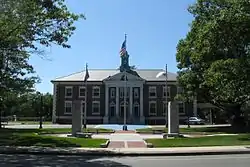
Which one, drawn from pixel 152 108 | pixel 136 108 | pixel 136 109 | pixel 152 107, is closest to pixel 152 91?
pixel 152 107

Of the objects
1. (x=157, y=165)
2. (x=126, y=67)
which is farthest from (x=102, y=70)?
(x=157, y=165)

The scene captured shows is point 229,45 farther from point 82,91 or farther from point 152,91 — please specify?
point 82,91

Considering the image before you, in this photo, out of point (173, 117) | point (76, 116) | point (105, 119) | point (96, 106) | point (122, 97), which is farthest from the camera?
point (96, 106)

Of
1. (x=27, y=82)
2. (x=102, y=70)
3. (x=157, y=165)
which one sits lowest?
(x=157, y=165)

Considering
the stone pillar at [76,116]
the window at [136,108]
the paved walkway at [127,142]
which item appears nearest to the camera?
the paved walkway at [127,142]

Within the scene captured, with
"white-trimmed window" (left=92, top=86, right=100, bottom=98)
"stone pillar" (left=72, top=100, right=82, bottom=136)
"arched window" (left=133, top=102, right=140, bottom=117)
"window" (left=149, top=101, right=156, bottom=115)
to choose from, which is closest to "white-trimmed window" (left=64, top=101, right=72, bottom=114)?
"white-trimmed window" (left=92, top=86, right=100, bottom=98)

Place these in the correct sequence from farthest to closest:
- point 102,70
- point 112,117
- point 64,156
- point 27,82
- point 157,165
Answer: point 102,70 < point 112,117 < point 27,82 < point 64,156 < point 157,165

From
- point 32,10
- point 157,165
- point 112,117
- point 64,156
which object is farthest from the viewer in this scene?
point 112,117

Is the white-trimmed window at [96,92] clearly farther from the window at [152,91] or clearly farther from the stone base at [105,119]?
the window at [152,91]

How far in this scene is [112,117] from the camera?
3231 inches

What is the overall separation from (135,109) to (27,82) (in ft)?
124

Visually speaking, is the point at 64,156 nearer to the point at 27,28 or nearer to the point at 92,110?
the point at 27,28

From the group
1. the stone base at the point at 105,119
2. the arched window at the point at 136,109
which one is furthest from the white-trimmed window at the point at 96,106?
the arched window at the point at 136,109

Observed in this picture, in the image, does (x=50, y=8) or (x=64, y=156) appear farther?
(x=50, y=8)
